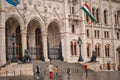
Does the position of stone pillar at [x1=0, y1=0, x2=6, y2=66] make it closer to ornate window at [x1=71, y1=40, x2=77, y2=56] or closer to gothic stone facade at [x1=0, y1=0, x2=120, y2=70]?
gothic stone facade at [x1=0, y1=0, x2=120, y2=70]

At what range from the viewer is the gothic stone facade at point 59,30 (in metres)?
51.4

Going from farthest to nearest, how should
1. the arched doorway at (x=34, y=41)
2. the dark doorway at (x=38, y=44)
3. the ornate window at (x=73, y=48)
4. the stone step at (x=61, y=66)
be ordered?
the ornate window at (x=73, y=48)
the dark doorway at (x=38, y=44)
the arched doorway at (x=34, y=41)
the stone step at (x=61, y=66)

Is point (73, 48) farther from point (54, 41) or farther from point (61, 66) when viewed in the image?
point (61, 66)

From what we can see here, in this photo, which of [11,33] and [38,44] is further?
[38,44]

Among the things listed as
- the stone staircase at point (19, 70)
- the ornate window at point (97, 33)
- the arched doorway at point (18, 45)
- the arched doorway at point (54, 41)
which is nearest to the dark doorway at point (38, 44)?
the arched doorway at point (54, 41)

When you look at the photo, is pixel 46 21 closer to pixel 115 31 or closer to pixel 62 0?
pixel 62 0

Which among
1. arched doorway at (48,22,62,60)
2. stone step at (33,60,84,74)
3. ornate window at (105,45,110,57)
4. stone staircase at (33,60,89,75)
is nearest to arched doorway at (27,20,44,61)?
arched doorway at (48,22,62,60)

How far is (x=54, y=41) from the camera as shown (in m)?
59.2

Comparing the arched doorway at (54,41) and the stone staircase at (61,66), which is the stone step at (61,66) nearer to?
the stone staircase at (61,66)

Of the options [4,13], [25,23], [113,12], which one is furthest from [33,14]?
[113,12]

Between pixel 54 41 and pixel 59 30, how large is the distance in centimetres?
236


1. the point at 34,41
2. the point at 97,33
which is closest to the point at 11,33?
the point at 34,41

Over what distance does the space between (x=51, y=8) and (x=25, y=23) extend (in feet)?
22.9

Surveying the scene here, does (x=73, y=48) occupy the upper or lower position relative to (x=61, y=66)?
upper
